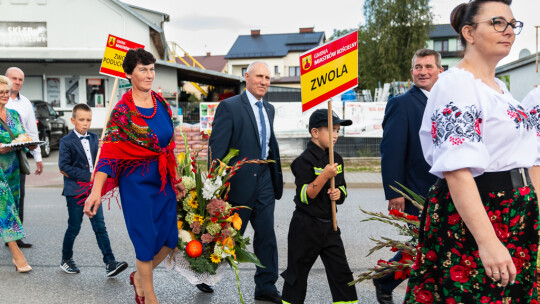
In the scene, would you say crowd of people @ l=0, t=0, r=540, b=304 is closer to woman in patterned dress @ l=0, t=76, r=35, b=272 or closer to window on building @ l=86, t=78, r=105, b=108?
woman in patterned dress @ l=0, t=76, r=35, b=272

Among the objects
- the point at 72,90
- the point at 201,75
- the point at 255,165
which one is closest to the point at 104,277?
the point at 255,165

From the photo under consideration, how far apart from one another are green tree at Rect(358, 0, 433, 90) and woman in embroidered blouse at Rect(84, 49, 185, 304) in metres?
41.7

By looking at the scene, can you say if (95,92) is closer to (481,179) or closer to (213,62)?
(481,179)

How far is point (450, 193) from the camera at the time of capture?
2252mm

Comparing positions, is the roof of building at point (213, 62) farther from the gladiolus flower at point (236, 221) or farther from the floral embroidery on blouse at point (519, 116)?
the floral embroidery on blouse at point (519, 116)

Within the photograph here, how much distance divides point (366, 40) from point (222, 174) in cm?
4334

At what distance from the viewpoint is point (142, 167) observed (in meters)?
4.22

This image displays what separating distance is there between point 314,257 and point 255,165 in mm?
1201

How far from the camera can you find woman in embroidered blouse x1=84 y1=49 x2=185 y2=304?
4160 millimetres

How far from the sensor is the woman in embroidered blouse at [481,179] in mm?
2148

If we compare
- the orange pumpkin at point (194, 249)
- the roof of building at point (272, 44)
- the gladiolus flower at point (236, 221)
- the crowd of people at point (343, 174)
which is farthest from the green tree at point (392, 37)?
the orange pumpkin at point (194, 249)

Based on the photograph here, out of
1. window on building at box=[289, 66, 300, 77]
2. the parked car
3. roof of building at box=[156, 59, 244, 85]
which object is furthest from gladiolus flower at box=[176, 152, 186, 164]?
window on building at box=[289, 66, 300, 77]

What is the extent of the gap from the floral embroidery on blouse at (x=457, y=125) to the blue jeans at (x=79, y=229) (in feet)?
14.0

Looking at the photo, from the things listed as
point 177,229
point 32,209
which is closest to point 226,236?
point 177,229
